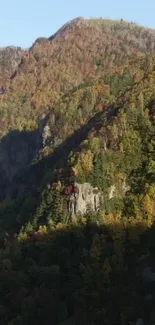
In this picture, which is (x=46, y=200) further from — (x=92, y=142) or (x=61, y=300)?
(x=61, y=300)

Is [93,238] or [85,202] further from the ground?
[85,202]

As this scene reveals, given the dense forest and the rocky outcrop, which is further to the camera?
the rocky outcrop

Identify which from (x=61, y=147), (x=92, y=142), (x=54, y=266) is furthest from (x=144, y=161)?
(x=61, y=147)

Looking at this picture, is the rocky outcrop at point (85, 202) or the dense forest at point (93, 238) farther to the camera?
the rocky outcrop at point (85, 202)

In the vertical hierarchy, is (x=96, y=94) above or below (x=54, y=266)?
above

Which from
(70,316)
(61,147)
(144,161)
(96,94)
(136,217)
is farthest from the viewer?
(96,94)

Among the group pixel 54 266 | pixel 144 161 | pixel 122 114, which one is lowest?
pixel 54 266

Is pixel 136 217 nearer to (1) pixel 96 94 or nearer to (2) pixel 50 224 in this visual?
(2) pixel 50 224

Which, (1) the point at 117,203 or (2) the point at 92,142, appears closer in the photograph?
(1) the point at 117,203

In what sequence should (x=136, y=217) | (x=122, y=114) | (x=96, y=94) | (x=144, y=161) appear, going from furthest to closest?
(x=96, y=94), (x=122, y=114), (x=144, y=161), (x=136, y=217)

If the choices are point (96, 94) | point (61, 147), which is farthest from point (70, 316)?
point (96, 94)

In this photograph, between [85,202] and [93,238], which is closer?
[93,238]
